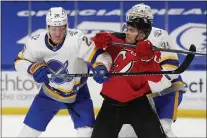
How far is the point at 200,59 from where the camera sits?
18.3 feet

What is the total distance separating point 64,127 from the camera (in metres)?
4.82

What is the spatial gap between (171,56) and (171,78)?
0.12m

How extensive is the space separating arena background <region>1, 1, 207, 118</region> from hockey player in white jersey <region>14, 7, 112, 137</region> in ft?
8.04

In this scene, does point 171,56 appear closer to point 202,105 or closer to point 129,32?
point 129,32

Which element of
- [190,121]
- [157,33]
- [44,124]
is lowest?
[190,121]

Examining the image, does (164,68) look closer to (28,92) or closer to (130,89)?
(130,89)

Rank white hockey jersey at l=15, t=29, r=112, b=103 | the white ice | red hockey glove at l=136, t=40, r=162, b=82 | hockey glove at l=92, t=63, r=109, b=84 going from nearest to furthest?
1. red hockey glove at l=136, t=40, r=162, b=82
2. hockey glove at l=92, t=63, r=109, b=84
3. white hockey jersey at l=15, t=29, r=112, b=103
4. the white ice

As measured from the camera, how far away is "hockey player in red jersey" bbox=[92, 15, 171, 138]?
272 centimetres

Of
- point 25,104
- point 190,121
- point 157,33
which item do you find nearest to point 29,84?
point 25,104

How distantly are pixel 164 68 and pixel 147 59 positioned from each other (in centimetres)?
33

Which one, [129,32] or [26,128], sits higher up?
[129,32]

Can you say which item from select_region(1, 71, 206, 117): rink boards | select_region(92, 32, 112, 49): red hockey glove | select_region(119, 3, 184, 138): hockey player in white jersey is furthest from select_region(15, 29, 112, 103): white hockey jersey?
select_region(1, 71, 206, 117): rink boards

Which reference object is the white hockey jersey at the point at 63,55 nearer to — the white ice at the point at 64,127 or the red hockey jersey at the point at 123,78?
the red hockey jersey at the point at 123,78

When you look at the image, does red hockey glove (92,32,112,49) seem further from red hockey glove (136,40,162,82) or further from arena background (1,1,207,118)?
arena background (1,1,207,118)
